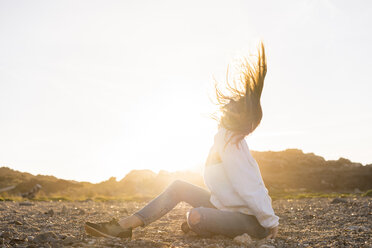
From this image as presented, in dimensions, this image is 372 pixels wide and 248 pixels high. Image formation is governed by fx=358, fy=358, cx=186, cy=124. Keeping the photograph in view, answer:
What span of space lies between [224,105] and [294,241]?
2.44 meters

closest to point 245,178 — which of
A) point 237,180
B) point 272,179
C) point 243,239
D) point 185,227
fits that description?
point 237,180

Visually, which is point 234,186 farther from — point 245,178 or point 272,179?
point 272,179

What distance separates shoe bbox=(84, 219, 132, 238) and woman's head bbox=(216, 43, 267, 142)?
6.79ft

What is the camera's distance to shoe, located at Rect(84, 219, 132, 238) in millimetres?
4856

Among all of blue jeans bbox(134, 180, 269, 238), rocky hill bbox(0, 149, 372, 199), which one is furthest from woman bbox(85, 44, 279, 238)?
rocky hill bbox(0, 149, 372, 199)

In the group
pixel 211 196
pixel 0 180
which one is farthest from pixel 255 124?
pixel 0 180

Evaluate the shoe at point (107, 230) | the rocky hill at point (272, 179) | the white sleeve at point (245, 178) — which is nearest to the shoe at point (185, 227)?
the shoe at point (107, 230)

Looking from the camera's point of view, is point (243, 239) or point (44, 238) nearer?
point (44, 238)

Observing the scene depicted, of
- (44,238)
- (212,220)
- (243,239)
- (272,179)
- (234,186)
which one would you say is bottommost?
(272,179)

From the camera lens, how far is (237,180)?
4965 mm

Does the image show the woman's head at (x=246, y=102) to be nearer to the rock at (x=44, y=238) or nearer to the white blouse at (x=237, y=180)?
the white blouse at (x=237, y=180)

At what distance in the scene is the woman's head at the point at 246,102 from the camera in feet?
16.6

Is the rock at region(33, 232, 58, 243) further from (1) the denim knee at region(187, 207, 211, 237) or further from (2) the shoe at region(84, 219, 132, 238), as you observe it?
(1) the denim knee at region(187, 207, 211, 237)

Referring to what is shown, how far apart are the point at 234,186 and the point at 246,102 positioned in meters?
1.19
